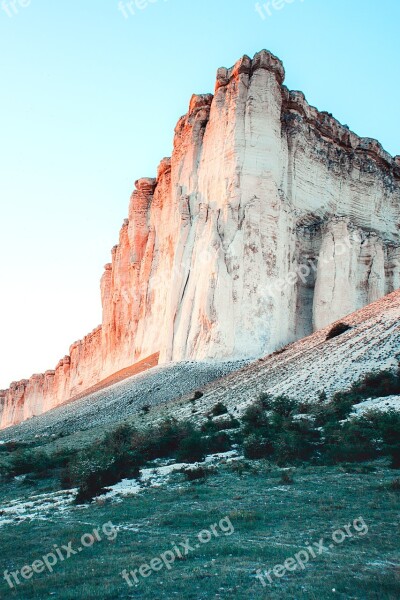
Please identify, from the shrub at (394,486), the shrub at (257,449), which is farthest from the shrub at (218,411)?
the shrub at (394,486)

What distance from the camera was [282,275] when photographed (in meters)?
44.2

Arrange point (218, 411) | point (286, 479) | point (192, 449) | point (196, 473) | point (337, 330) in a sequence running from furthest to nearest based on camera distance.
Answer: point (337, 330) < point (218, 411) < point (192, 449) < point (196, 473) < point (286, 479)

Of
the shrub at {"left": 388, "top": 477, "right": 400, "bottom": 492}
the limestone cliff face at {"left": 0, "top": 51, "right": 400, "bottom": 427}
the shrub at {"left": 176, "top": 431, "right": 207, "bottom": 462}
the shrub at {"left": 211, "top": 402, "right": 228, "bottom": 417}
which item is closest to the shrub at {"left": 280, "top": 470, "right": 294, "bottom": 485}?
the shrub at {"left": 388, "top": 477, "right": 400, "bottom": 492}

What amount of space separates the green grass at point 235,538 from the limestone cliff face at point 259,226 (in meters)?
28.1

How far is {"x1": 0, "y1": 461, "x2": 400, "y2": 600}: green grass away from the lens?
6270mm

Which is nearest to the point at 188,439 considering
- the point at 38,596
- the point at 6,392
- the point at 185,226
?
the point at 38,596

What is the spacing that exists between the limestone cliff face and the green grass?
28.1m

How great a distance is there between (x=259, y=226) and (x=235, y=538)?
3644cm

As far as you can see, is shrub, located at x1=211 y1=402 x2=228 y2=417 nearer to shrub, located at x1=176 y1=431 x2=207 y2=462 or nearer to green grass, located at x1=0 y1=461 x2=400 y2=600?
shrub, located at x1=176 y1=431 x2=207 y2=462

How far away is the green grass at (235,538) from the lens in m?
6.27

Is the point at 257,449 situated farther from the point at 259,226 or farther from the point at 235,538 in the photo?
the point at 259,226

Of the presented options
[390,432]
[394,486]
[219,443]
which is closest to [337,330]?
[219,443]

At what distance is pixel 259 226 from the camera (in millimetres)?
43281

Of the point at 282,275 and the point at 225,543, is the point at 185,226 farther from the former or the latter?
the point at 225,543
